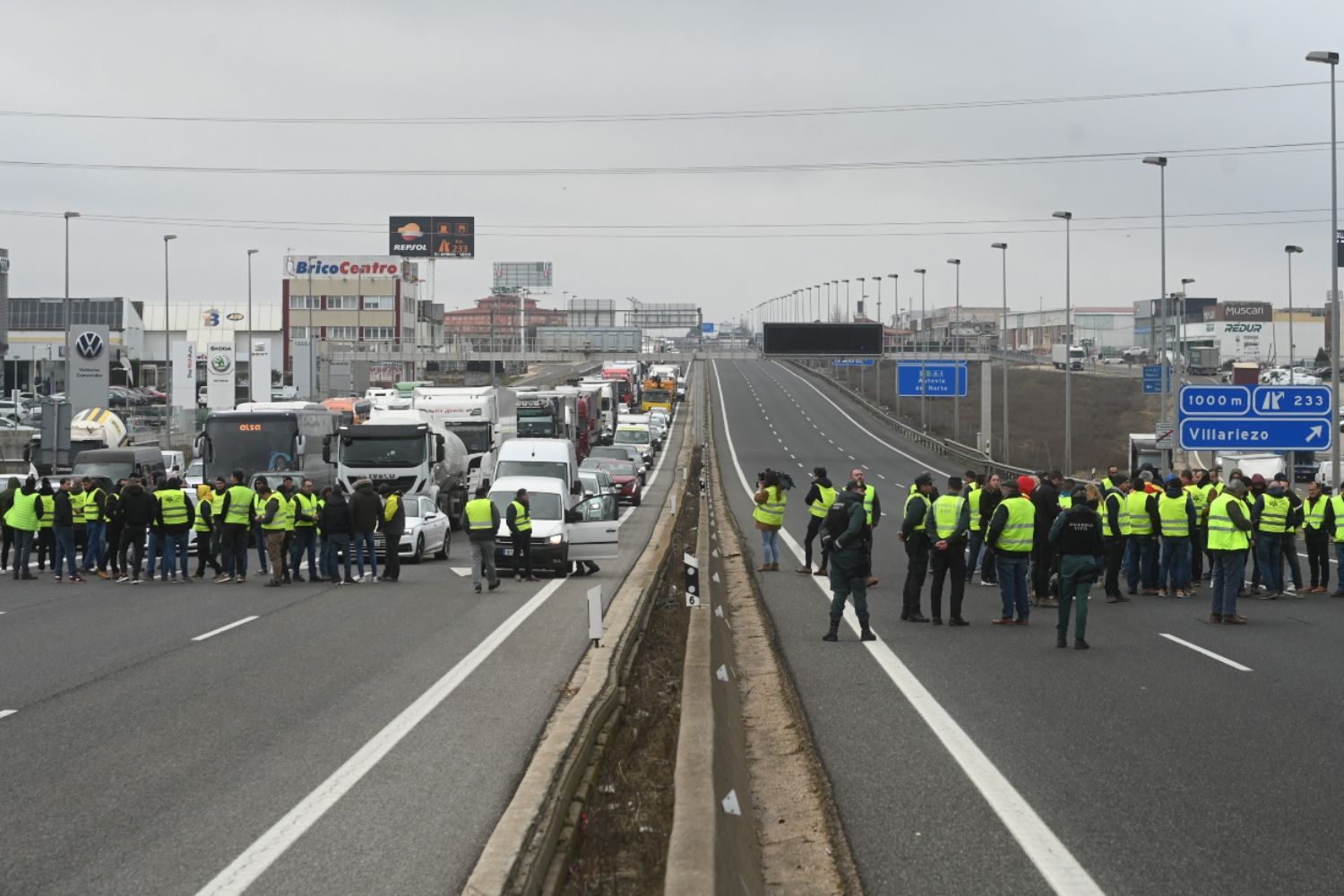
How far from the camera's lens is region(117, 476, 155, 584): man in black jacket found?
2419 cm

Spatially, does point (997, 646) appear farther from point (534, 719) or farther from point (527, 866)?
point (527, 866)

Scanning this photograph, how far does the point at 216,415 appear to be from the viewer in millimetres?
37688

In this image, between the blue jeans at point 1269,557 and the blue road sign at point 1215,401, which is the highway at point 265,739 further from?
the blue road sign at point 1215,401

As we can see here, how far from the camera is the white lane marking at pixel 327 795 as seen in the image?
709 cm

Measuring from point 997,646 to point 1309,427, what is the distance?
1828 cm

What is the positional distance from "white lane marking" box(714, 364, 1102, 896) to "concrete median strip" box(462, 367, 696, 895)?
2321 mm

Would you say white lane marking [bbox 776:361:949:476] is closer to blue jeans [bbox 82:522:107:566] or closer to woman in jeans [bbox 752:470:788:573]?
woman in jeans [bbox 752:470:788:573]

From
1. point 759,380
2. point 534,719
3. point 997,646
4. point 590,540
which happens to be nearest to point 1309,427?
point 590,540

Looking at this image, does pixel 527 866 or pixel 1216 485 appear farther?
pixel 1216 485

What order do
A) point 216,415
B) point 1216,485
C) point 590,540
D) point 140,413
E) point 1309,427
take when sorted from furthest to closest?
point 140,413
point 216,415
point 1309,427
point 590,540
point 1216,485

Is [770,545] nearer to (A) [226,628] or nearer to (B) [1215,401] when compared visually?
(A) [226,628]

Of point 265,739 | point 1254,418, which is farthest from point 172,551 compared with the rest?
point 1254,418

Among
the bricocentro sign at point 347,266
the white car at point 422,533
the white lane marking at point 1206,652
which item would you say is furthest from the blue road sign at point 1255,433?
the bricocentro sign at point 347,266

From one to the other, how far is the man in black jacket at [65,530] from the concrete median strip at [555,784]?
12.3m
